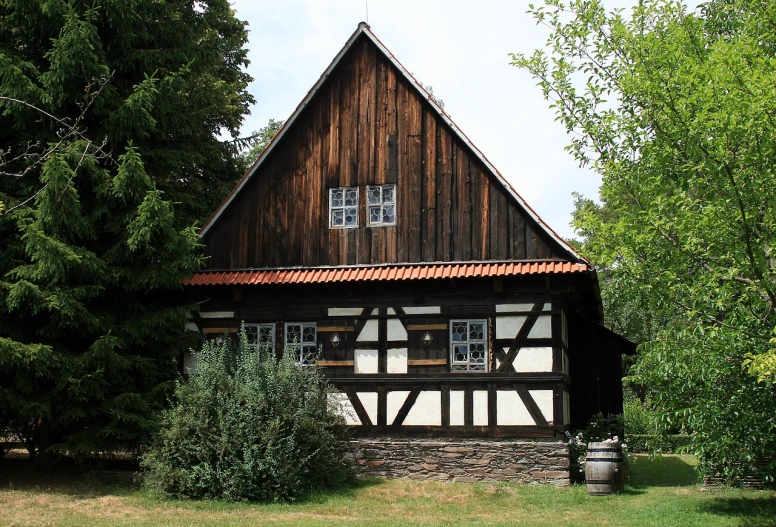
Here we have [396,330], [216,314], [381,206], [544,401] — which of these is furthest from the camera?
[216,314]

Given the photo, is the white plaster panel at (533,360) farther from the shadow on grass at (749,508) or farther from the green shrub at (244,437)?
the green shrub at (244,437)

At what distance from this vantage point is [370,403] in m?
15.3

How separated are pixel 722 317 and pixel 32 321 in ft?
37.2

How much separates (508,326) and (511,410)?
1526 mm

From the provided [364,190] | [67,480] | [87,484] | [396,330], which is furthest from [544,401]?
[67,480]

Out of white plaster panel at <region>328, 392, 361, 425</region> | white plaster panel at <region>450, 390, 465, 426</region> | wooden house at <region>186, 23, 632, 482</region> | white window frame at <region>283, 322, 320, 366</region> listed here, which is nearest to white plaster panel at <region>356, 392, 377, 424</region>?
wooden house at <region>186, 23, 632, 482</region>

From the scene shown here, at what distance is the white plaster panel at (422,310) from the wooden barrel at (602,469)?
3829mm

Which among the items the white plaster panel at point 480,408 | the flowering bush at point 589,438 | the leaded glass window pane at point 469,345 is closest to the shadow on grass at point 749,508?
the flowering bush at point 589,438

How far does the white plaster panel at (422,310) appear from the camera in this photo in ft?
50.1

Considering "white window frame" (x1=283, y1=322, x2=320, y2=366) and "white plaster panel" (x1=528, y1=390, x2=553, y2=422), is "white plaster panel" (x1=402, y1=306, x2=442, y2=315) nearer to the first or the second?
"white window frame" (x1=283, y1=322, x2=320, y2=366)

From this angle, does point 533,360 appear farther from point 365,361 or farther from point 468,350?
point 365,361

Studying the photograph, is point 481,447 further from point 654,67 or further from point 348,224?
point 654,67

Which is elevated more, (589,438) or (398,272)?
(398,272)

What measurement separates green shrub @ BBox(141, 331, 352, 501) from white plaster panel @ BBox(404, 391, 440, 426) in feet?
6.26
